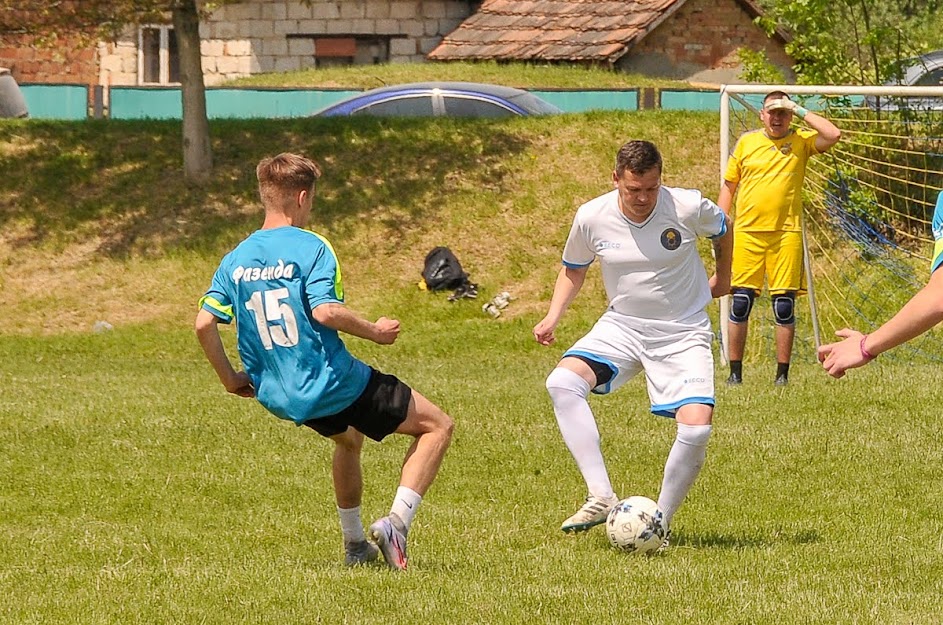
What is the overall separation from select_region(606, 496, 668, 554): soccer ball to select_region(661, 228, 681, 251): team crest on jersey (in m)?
1.24

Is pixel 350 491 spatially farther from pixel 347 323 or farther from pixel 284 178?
pixel 284 178

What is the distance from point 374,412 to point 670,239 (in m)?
1.87

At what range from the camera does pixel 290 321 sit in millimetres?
6328

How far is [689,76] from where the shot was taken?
33.1 metres

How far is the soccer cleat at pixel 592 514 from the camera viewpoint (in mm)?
7496

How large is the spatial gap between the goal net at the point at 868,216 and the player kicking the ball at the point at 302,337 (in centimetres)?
912

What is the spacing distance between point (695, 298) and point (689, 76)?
26.2 meters

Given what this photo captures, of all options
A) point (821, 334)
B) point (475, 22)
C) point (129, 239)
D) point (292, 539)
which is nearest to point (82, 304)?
point (129, 239)

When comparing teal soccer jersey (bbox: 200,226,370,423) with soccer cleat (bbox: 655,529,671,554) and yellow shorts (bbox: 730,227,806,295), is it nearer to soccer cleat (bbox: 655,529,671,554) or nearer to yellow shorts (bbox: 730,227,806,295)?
soccer cleat (bbox: 655,529,671,554)

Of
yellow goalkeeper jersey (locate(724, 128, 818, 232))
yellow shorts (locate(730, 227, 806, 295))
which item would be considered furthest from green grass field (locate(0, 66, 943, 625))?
yellow goalkeeper jersey (locate(724, 128, 818, 232))

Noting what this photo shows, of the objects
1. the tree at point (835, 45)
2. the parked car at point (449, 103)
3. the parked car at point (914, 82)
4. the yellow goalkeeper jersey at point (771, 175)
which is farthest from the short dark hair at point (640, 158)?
the parked car at point (449, 103)

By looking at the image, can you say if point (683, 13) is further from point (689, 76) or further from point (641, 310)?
point (641, 310)

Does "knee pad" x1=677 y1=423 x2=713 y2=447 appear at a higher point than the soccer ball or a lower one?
higher

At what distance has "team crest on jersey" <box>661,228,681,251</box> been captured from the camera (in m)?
7.54
